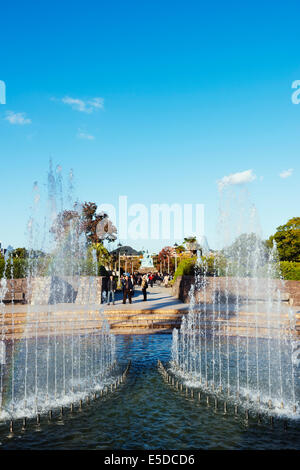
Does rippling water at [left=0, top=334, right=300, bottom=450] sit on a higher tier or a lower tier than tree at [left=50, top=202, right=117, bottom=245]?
lower

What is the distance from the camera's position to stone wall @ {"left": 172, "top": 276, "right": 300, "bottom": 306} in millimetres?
19156

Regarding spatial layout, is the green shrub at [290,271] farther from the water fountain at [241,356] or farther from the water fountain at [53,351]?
the water fountain at [53,351]

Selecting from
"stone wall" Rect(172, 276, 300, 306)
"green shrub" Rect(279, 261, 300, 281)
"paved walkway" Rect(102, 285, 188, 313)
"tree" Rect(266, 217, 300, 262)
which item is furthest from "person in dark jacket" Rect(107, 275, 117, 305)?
"tree" Rect(266, 217, 300, 262)

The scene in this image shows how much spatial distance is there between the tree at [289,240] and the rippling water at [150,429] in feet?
131

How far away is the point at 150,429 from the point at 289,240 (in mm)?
43993

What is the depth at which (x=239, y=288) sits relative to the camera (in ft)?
65.0

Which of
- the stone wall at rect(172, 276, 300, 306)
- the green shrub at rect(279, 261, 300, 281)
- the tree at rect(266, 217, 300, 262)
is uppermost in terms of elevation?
the tree at rect(266, 217, 300, 262)

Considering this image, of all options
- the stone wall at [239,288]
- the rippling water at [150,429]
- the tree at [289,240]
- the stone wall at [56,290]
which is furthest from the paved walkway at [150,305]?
the tree at [289,240]

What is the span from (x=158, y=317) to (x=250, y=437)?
9.58 m

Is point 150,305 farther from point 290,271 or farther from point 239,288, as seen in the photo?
point 290,271

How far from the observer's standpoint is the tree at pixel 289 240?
44.3 meters

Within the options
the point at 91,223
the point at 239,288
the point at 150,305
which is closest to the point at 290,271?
the point at 239,288

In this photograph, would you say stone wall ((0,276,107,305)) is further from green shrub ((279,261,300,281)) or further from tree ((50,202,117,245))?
tree ((50,202,117,245))

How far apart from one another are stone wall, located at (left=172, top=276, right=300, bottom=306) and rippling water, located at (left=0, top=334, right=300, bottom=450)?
1284 centimetres
